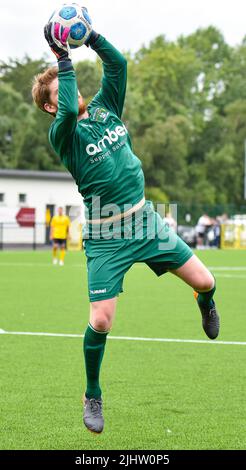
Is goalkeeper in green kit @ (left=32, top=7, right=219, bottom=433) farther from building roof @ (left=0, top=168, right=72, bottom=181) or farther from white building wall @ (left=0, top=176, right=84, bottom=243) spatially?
building roof @ (left=0, top=168, right=72, bottom=181)

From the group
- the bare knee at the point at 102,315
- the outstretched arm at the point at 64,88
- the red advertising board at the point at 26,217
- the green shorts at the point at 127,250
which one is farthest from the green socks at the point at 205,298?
the red advertising board at the point at 26,217

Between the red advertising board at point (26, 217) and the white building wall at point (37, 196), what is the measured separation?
1048 millimetres

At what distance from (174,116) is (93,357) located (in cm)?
7320

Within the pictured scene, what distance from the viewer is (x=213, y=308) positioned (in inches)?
287

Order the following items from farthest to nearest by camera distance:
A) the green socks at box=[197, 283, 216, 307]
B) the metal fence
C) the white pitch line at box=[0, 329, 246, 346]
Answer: the metal fence
the white pitch line at box=[0, 329, 246, 346]
the green socks at box=[197, 283, 216, 307]

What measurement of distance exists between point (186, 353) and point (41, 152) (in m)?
63.1

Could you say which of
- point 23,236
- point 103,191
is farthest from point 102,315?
point 23,236

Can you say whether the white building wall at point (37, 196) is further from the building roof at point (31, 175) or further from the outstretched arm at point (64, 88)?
the outstretched arm at point (64, 88)

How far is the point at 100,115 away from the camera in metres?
6.59

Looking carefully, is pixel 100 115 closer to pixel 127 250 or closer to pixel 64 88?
pixel 64 88

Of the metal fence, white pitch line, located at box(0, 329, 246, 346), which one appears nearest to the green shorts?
white pitch line, located at box(0, 329, 246, 346)

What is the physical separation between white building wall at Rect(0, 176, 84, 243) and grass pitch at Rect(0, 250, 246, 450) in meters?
38.1

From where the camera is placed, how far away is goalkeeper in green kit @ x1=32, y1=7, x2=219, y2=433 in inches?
248
